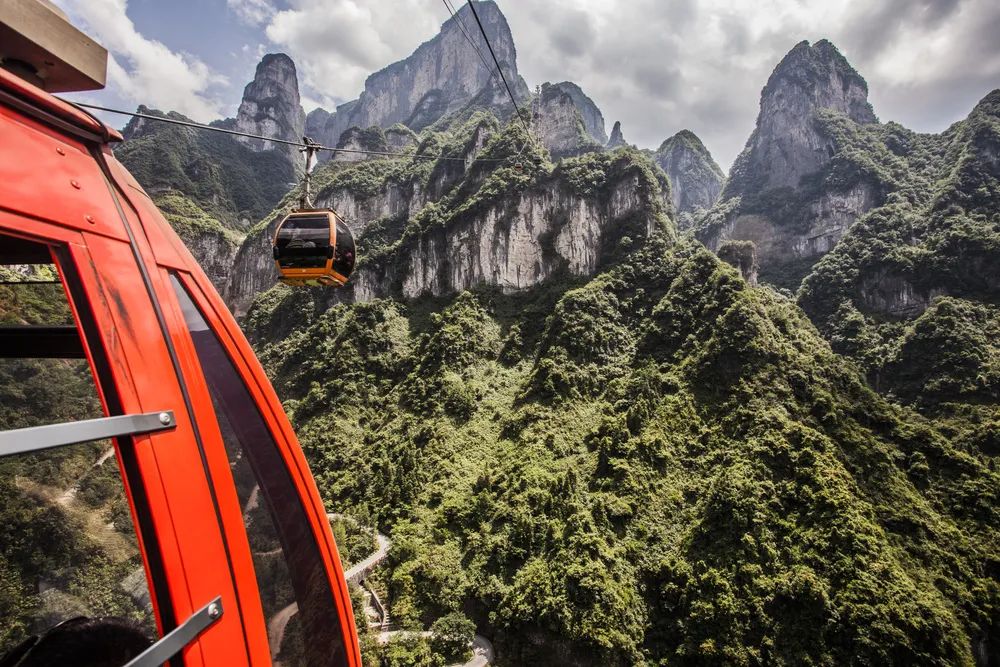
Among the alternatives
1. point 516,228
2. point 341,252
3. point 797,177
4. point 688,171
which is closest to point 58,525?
point 341,252

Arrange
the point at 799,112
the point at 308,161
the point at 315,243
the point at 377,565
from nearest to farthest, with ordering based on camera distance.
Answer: the point at 308,161, the point at 315,243, the point at 377,565, the point at 799,112

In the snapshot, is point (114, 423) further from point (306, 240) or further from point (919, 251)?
point (919, 251)

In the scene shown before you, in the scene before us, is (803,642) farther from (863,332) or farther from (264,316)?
(264,316)

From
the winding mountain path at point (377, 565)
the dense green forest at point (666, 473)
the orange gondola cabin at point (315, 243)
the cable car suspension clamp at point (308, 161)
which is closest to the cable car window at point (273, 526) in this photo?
the cable car suspension clamp at point (308, 161)

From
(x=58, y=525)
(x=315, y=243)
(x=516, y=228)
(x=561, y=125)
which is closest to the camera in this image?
(x=58, y=525)

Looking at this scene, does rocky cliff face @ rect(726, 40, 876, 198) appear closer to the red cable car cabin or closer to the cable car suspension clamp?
the cable car suspension clamp

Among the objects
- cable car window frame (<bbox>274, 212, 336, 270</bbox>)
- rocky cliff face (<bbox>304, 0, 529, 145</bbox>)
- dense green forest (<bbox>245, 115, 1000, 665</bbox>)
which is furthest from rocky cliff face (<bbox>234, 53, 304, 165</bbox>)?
cable car window frame (<bbox>274, 212, 336, 270</bbox>)
